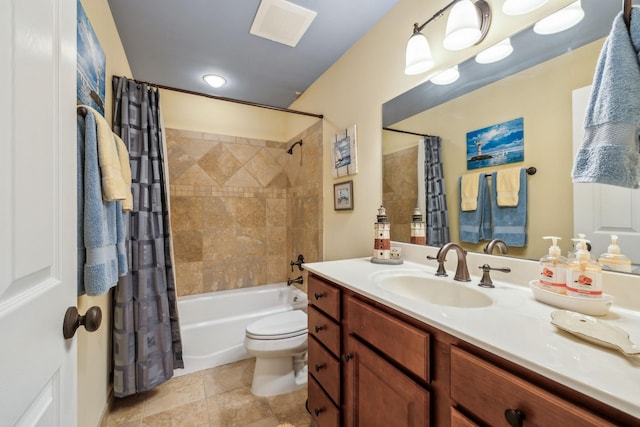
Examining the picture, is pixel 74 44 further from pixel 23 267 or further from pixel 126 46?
pixel 126 46

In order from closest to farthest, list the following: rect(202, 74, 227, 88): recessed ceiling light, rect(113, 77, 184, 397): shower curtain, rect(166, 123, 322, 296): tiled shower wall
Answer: rect(113, 77, 184, 397): shower curtain
rect(202, 74, 227, 88): recessed ceiling light
rect(166, 123, 322, 296): tiled shower wall

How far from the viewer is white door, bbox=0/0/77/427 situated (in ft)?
1.25

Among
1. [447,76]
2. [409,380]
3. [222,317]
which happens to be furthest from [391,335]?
[222,317]

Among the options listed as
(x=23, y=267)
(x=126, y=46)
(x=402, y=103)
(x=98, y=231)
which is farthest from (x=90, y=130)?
(x=402, y=103)

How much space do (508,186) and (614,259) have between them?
39 cm

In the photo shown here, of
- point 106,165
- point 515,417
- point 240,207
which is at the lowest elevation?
point 515,417

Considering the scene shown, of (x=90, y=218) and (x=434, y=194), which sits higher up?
(x=434, y=194)

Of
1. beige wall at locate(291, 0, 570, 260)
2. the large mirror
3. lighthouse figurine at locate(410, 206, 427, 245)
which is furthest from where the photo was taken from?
lighthouse figurine at locate(410, 206, 427, 245)

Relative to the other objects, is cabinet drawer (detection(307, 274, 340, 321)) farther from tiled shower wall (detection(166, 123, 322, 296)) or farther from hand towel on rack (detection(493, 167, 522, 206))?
tiled shower wall (detection(166, 123, 322, 296))

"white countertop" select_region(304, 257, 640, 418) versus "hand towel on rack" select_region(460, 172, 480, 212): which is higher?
"hand towel on rack" select_region(460, 172, 480, 212)

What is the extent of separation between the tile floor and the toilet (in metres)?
0.06

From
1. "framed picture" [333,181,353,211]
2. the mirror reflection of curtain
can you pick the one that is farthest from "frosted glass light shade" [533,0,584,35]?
"framed picture" [333,181,353,211]

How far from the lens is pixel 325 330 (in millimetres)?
1211

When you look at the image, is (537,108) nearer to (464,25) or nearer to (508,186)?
(508,186)
